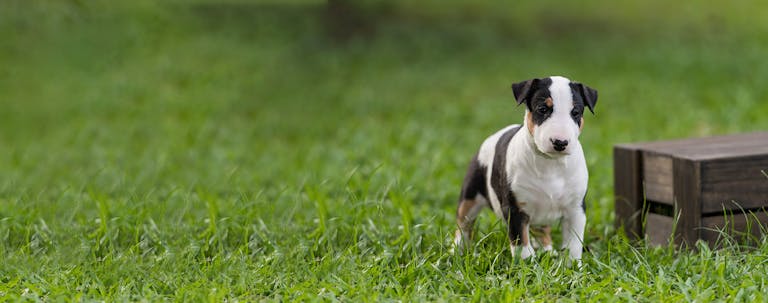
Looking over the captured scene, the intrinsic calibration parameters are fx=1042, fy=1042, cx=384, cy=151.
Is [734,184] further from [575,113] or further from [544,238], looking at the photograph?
[575,113]

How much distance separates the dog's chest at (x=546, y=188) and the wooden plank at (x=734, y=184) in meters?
0.86

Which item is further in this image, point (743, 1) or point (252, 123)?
point (743, 1)

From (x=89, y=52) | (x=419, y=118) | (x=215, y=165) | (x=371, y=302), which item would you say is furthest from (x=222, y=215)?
(x=89, y=52)

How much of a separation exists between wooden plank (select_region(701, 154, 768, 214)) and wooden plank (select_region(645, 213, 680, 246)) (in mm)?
275

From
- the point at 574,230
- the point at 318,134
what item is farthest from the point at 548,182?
the point at 318,134

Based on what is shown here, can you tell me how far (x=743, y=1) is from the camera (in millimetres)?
16562

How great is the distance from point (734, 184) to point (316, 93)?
7.75 meters

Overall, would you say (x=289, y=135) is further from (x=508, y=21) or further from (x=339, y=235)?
(x=508, y=21)

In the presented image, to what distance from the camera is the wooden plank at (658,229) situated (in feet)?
17.6

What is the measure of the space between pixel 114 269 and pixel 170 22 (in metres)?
10.6

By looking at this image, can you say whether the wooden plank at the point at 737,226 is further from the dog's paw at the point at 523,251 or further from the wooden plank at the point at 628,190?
the dog's paw at the point at 523,251

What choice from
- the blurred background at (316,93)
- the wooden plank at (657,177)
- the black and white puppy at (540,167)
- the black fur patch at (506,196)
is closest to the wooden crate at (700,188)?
the wooden plank at (657,177)

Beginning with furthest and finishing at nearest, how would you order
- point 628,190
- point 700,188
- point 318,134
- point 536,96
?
point 318,134, point 628,190, point 700,188, point 536,96

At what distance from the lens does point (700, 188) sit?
5098 mm
